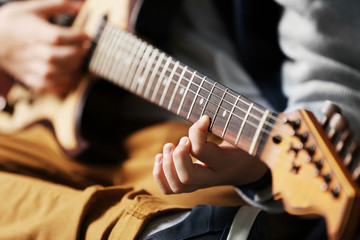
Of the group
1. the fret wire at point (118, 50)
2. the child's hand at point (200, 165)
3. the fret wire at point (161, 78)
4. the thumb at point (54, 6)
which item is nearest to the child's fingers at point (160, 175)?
the child's hand at point (200, 165)

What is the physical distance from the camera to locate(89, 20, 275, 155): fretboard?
349 millimetres

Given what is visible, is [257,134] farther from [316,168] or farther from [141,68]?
[141,68]

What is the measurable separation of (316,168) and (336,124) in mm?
34

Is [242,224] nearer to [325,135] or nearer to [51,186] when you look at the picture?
[325,135]

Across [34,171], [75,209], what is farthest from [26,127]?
[75,209]

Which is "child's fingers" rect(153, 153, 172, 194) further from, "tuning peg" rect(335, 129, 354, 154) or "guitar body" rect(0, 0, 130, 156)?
"guitar body" rect(0, 0, 130, 156)

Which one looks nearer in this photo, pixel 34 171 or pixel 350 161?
pixel 350 161

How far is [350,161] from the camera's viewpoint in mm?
289

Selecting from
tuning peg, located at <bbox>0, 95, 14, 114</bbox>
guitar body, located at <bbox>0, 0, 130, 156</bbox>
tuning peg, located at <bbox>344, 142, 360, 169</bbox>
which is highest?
tuning peg, located at <bbox>344, 142, 360, 169</bbox>

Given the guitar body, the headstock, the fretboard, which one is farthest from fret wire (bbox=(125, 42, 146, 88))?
the headstock

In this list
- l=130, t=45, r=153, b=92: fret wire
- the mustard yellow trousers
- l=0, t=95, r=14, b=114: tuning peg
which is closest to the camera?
the mustard yellow trousers

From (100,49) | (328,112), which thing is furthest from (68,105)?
(328,112)

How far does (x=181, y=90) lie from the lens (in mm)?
412

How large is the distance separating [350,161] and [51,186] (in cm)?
31
